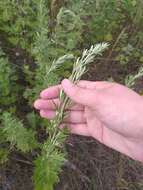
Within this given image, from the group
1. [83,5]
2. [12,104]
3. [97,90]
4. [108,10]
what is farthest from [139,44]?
[97,90]

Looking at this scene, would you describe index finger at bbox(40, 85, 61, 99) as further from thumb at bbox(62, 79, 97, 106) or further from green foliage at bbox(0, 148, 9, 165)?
green foliage at bbox(0, 148, 9, 165)

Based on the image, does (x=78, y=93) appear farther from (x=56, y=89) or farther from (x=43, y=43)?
(x=43, y=43)

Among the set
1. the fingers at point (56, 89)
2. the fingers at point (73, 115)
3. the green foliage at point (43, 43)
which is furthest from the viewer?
the green foliage at point (43, 43)

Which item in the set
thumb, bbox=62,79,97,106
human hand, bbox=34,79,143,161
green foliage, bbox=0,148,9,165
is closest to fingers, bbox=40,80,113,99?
human hand, bbox=34,79,143,161

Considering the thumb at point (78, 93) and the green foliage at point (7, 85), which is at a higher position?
the thumb at point (78, 93)

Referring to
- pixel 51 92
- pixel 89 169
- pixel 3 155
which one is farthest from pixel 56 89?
pixel 89 169

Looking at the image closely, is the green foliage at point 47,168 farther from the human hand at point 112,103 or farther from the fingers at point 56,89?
the fingers at point 56,89

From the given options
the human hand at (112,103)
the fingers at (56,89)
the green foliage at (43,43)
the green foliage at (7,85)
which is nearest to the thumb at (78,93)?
the human hand at (112,103)

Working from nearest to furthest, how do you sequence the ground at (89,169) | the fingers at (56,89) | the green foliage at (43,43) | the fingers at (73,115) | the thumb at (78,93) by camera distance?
the thumb at (78,93)
the fingers at (56,89)
the fingers at (73,115)
the green foliage at (43,43)
the ground at (89,169)
